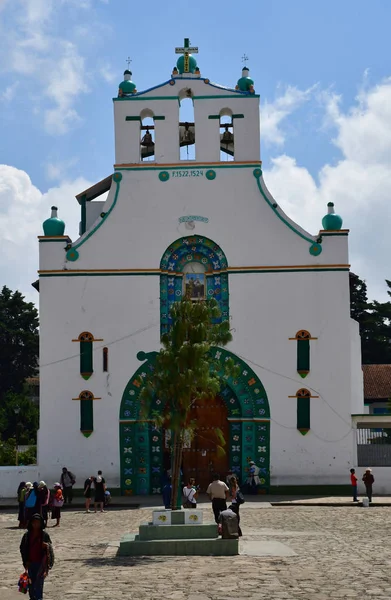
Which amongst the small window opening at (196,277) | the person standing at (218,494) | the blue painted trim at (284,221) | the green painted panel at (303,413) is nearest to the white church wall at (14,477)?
the small window opening at (196,277)

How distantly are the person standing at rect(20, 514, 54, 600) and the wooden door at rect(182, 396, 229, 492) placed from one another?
64.0 ft

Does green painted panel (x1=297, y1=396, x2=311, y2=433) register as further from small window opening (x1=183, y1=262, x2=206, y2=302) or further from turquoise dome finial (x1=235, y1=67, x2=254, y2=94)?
turquoise dome finial (x1=235, y1=67, x2=254, y2=94)

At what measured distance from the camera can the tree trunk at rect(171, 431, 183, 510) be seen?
64.7 ft

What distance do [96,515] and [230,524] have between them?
31.6 ft

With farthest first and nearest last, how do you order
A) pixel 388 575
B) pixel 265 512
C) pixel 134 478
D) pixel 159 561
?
pixel 134 478 → pixel 265 512 → pixel 159 561 → pixel 388 575

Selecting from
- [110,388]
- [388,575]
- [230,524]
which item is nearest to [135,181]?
[110,388]

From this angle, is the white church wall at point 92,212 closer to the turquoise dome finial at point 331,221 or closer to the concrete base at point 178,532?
the turquoise dome finial at point 331,221

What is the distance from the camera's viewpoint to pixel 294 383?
3175cm

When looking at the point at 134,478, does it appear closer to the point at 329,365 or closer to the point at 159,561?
the point at 329,365

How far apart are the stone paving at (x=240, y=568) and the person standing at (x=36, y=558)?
1236 millimetres

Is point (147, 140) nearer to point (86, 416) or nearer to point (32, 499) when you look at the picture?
point (86, 416)

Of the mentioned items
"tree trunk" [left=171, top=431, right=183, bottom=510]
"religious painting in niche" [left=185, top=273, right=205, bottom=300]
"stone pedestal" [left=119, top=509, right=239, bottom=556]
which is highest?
"religious painting in niche" [left=185, top=273, right=205, bottom=300]

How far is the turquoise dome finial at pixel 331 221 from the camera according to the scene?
32.6 metres

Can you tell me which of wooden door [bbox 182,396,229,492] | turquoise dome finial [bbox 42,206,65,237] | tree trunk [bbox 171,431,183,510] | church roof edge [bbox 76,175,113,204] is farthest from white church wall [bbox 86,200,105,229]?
tree trunk [bbox 171,431,183,510]
